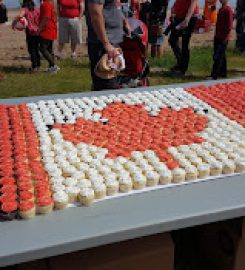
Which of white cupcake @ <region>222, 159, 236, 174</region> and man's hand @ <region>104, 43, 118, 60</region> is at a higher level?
man's hand @ <region>104, 43, 118, 60</region>

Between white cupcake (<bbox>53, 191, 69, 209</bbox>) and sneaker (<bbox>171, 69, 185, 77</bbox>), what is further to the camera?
sneaker (<bbox>171, 69, 185, 77</bbox>)

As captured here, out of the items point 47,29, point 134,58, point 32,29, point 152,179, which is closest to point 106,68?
point 134,58

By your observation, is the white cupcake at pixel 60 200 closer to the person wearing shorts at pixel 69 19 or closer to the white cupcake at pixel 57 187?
the white cupcake at pixel 57 187

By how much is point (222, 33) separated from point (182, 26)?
49 centimetres

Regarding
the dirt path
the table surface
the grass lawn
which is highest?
the table surface

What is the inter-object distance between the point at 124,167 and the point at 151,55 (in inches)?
214

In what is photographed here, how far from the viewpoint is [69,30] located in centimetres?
607

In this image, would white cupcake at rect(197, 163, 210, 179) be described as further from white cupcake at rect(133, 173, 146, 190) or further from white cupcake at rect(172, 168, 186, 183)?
white cupcake at rect(133, 173, 146, 190)

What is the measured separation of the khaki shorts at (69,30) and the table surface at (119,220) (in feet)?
16.3

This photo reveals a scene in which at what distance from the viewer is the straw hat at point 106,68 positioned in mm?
2600

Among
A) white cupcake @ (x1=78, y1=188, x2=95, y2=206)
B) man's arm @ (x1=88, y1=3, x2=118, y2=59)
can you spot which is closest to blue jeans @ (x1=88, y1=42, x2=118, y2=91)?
man's arm @ (x1=88, y1=3, x2=118, y2=59)

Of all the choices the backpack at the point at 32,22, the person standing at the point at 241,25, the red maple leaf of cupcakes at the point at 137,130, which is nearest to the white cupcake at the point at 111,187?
the red maple leaf of cupcakes at the point at 137,130

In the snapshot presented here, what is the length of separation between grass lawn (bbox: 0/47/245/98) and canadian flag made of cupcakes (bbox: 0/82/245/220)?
2636 millimetres

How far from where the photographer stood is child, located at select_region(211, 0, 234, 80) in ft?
16.1
